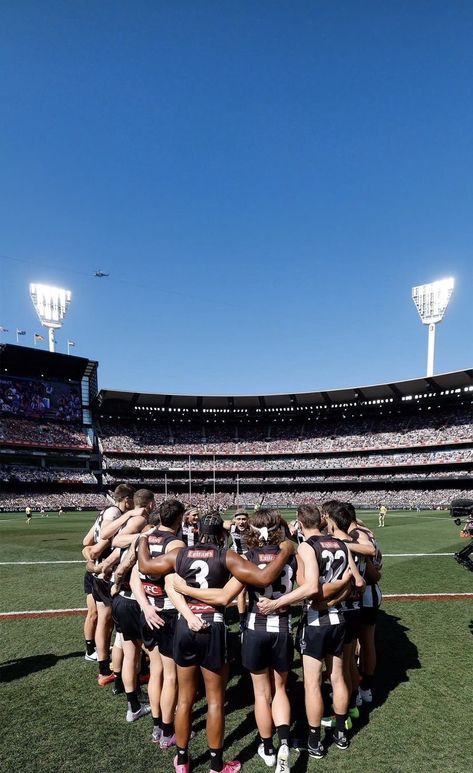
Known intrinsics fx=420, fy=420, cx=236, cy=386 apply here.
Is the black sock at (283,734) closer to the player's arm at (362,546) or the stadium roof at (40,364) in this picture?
the player's arm at (362,546)

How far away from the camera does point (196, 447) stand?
66500 millimetres

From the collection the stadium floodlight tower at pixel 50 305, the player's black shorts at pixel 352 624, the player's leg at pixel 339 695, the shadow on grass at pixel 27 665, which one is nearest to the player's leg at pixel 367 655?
the player's black shorts at pixel 352 624

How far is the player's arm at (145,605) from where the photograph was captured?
13.1ft

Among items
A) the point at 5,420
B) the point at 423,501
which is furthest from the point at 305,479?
the point at 5,420

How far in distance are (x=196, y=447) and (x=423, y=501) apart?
3320cm

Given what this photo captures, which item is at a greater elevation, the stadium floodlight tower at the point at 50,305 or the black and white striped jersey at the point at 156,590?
the stadium floodlight tower at the point at 50,305

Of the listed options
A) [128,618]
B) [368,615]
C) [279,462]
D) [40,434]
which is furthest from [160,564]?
[279,462]

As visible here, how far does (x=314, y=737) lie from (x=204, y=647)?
5.31ft

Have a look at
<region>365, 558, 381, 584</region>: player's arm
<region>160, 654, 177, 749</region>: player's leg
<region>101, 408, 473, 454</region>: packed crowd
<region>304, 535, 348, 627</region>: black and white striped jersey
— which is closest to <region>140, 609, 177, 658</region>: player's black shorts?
<region>160, 654, 177, 749</region>: player's leg

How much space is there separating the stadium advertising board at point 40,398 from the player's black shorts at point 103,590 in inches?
2297

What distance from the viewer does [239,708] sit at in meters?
5.07

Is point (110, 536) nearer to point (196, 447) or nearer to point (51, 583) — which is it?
point (51, 583)

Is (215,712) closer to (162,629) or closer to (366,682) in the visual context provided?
(162,629)

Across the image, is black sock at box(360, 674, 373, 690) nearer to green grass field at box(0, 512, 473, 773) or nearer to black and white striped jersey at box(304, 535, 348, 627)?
green grass field at box(0, 512, 473, 773)
